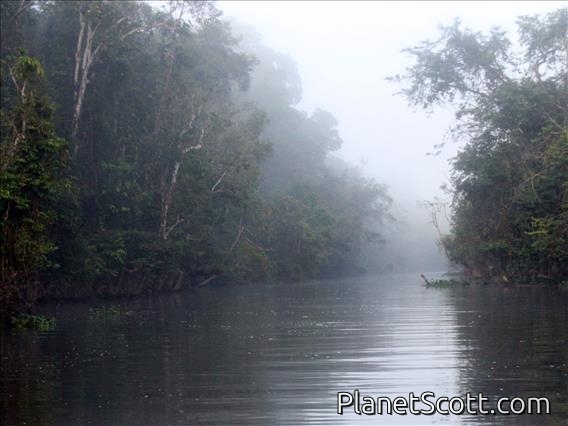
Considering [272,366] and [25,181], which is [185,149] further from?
[272,366]

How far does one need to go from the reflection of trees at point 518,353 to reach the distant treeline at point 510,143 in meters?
11.7

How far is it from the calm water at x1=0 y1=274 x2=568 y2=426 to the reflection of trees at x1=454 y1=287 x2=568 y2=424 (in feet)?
0.07

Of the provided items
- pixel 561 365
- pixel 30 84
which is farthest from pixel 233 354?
pixel 30 84

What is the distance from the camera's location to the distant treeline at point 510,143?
33606 millimetres

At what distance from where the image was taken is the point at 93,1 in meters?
34.2

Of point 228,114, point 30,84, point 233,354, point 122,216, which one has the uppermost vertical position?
point 228,114

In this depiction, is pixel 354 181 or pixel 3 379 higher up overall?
pixel 354 181

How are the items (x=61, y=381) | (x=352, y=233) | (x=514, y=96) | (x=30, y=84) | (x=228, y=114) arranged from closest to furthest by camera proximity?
(x=61, y=381) < (x=30, y=84) < (x=514, y=96) < (x=228, y=114) < (x=352, y=233)

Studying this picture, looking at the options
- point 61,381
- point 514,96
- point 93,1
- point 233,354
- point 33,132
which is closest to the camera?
point 61,381

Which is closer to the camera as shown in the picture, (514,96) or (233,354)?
(233,354)

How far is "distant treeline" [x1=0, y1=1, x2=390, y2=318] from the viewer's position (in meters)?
21.4

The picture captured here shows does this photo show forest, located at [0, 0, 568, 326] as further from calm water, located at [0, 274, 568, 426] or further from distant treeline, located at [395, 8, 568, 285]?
calm water, located at [0, 274, 568, 426]

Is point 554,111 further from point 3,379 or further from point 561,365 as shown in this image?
point 3,379

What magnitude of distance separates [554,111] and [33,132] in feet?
73.6
